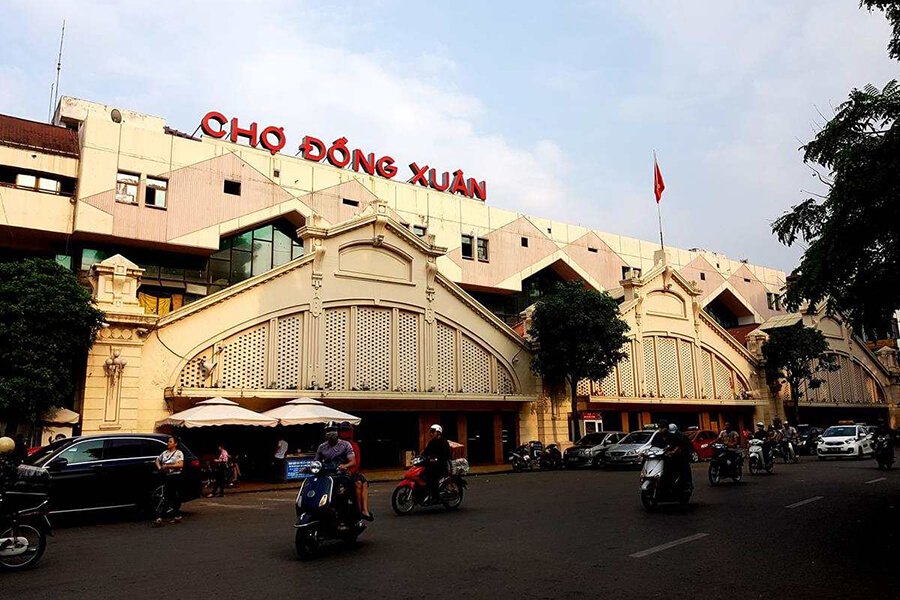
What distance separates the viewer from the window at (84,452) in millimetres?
12789

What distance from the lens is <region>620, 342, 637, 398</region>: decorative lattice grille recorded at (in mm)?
35750

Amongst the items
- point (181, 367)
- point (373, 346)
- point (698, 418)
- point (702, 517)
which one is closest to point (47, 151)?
point (181, 367)

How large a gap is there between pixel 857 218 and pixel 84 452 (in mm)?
13886

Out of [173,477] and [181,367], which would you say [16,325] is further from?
[173,477]

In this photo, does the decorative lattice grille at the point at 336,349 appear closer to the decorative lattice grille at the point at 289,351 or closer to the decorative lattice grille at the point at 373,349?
the decorative lattice grille at the point at 373,349

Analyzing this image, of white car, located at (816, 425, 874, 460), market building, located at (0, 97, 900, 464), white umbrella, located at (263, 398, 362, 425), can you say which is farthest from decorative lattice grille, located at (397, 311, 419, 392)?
white car, located at (816, 425, 874, 460)

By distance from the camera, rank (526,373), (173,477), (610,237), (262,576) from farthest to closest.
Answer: (610,237) < (526,373) < (173,477) < (262,576)

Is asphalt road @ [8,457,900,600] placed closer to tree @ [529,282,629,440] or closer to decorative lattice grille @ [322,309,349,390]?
decorative lattice grille @ [322,309,349,390]

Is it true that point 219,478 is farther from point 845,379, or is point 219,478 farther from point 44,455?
point 845,379

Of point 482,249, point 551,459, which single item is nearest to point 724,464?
point 551,459

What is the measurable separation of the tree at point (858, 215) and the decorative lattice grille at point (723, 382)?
3210 cm

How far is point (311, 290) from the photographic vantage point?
87.4 ft

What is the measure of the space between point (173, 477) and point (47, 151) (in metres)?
20.3

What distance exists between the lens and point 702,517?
11.4 metres
